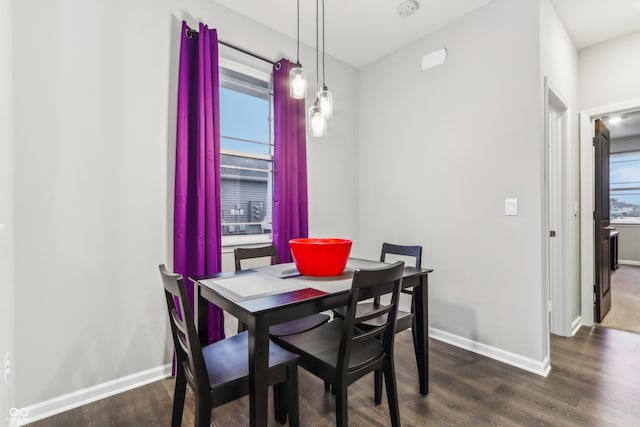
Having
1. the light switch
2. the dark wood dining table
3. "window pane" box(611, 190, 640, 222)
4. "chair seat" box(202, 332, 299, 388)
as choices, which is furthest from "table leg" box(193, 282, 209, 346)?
"window pane" box(611, 190, 640, 222)

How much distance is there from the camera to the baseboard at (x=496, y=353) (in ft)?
7.10

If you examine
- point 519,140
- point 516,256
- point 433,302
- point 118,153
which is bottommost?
point 433,302

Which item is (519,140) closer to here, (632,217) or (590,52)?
(590,52)

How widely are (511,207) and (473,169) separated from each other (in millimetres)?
432

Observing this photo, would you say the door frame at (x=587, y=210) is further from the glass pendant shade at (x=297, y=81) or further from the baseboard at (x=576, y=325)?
the glass pendant shade at (x=297, y=81)

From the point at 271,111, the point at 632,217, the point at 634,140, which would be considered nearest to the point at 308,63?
the point at 271,111

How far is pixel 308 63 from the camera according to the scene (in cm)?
307

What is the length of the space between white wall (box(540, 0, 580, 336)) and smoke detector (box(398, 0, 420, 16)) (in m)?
1.10

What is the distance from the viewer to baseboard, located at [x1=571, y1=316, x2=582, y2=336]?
2.82 metres

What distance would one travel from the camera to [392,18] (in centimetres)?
264

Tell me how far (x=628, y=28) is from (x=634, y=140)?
512cm

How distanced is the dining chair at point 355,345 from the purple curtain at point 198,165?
0.89 metres

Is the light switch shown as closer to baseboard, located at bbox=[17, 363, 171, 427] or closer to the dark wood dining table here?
the dark wood dining table

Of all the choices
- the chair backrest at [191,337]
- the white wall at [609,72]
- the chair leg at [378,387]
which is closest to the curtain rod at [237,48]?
the chair backrest at [191,337]
